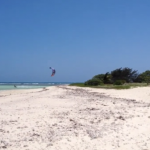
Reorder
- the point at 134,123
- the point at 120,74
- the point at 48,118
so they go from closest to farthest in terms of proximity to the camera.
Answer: the point at 134,123, the point at 48,118, the point at 120,74

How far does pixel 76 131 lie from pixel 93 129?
0.44 metres

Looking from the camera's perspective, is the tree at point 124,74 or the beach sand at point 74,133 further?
the tree at point 124,74

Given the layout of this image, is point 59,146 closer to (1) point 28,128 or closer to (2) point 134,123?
(1) point 28,128

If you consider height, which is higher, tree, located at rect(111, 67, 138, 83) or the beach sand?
tree, located at rect(111, 67, 138, 83)

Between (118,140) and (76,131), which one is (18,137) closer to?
(76,131)

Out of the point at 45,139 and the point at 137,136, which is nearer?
the point at 45,139

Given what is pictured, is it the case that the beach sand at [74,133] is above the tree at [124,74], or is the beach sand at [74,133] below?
below

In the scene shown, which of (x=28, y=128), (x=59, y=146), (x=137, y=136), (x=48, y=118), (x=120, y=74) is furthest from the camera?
(x=120, y=74)

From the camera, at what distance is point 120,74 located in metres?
43.0

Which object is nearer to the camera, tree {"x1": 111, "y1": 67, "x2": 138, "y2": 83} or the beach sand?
the beach sand

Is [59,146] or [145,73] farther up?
[145,73]

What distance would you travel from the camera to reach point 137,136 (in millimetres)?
4816

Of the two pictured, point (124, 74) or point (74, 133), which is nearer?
point (74, 133)

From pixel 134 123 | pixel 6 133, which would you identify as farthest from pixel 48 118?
pixel 134 123
